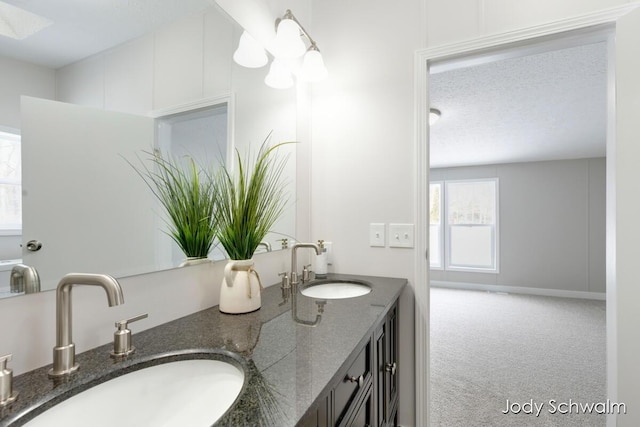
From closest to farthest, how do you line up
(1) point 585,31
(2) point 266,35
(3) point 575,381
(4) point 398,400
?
(1) point 585,31
(2) point 266,35
(4) point 398,400
(3) point 575,381

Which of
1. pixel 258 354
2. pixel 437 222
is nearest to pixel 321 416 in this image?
pixel 258 354

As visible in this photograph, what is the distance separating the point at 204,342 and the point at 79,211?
45 centimetres

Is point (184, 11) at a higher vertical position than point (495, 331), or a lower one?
higher

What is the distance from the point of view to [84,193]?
29.9 inches

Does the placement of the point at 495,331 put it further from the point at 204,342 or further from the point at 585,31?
the point at 204,342

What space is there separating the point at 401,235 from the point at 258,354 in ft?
3.55

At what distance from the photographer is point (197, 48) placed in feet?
3.65

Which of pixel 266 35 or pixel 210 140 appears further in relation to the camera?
pixel 266 35

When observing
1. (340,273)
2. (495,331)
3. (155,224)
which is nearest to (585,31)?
(340,273)

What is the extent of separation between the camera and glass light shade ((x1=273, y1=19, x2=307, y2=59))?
1478 millimetres

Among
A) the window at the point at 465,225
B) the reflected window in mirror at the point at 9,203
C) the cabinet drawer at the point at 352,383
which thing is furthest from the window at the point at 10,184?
the window at the point at 465,225

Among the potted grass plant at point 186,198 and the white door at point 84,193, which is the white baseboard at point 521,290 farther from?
the white door at point 84,193

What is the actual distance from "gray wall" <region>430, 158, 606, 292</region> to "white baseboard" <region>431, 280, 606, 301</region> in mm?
63

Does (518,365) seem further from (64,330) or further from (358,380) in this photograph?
(64,330)
